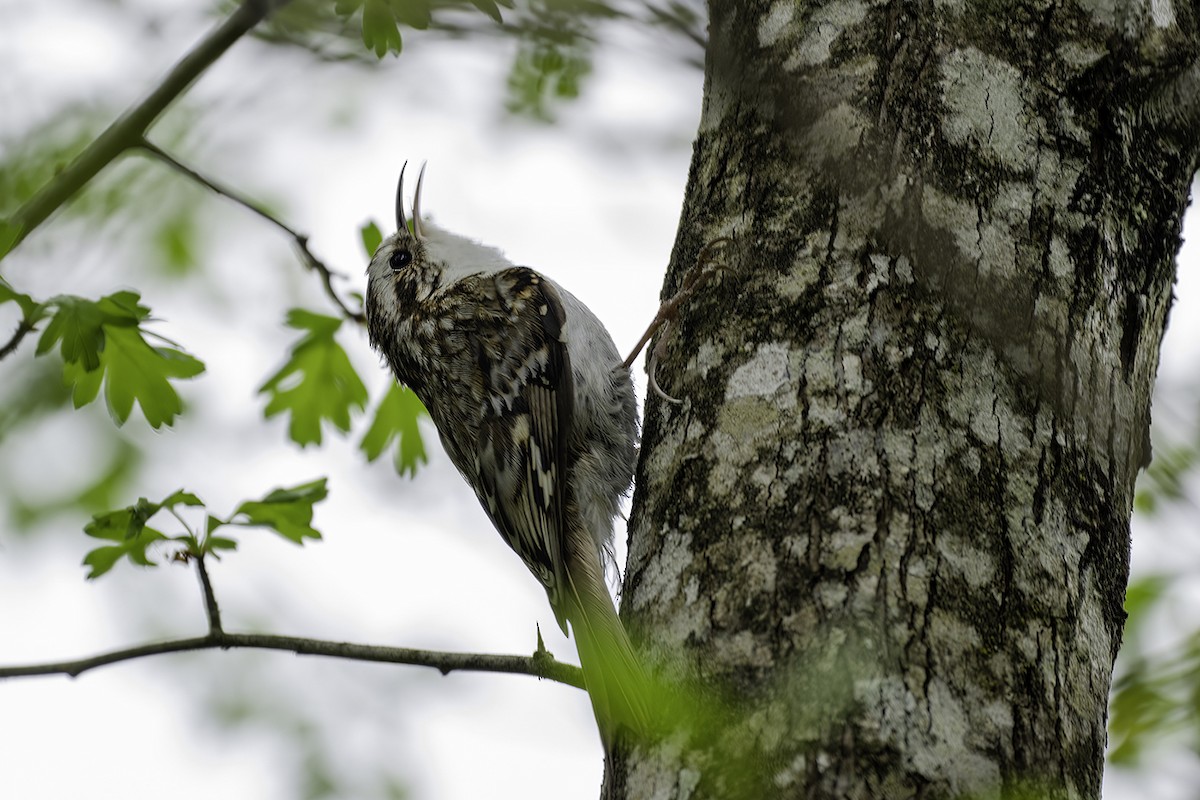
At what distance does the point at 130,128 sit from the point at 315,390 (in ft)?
3.48

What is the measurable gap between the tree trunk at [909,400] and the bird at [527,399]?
77 cm

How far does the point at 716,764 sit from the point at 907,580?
330 mm

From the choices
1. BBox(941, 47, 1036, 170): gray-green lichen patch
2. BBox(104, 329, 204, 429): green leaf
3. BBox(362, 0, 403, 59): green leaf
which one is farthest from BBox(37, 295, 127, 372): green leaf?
BBox(941, 47, 1036, 170): gray-green lichen patch

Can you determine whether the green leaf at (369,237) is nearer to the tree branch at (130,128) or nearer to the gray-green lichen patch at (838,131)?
the tree branch at (130,128)

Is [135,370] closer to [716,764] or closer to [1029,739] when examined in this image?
[716,764]

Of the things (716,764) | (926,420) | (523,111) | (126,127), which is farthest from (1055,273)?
(126,127)

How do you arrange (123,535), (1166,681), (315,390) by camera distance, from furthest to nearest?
(315,390) < (123,535) < (1166,681)

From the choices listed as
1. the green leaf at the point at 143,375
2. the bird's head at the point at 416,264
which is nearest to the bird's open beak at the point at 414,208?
the bird's head at the point at 416,264

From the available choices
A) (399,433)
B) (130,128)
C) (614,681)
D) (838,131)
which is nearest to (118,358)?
(130,128)

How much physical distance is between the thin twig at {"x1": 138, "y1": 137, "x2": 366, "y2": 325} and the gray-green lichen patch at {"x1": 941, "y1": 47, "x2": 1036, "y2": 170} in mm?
1307

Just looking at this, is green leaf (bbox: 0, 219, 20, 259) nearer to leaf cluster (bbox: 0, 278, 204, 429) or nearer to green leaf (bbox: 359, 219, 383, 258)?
leaf cluster (bbox: 0, 278, 204, 429)

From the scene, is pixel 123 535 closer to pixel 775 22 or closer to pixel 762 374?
pixel 762 374

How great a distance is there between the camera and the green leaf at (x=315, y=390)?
2.99 metres

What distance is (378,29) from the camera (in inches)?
79.8
